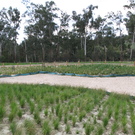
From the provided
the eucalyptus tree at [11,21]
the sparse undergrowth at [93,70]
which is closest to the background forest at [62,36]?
the eucalyptus tree at [11,21]

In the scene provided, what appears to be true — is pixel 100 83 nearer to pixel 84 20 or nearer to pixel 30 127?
pixel 30 127

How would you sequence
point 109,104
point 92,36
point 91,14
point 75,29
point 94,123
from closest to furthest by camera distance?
point 94,123 < point 109,104 < point 91,14 < point 75,29 < point 92,36

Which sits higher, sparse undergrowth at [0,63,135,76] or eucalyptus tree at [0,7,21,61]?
eucalyptus tree at [0,7,21,61]

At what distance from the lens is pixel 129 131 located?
8.01ft

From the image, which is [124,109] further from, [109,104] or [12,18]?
[12,18]

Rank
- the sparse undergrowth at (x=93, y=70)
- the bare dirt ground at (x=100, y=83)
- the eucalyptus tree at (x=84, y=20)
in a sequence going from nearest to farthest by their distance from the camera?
the bare dirt ground at (x=100, y=83)
the sparse undergrowth at (x=93, y=70)
the eucalyptus tree at (x=84, y=20)

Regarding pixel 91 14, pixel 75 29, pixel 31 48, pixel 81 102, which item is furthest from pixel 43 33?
pixel 81 102

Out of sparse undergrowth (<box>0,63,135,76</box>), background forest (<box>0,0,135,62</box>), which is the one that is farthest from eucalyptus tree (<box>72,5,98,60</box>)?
sparse undergrowth (<box>0,63,135,76</box>)

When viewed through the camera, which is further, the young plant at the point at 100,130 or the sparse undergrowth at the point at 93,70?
the sparse undergrowth at the point at 93,70

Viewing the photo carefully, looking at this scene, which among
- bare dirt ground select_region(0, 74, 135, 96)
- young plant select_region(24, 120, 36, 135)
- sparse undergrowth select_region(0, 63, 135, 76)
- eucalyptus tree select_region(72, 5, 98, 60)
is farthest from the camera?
eucalyptus tree select_region(72, 5, 98, 60)

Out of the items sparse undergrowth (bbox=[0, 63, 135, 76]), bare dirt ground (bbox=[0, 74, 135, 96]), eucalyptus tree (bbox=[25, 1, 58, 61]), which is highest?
eucalyptus tree (bbox=[25, 1, 58, 61])

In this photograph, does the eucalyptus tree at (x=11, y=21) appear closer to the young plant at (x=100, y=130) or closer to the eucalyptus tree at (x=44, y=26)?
the eucalyptus tree at (x=44, y=26)

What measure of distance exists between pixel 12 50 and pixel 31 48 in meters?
6.98

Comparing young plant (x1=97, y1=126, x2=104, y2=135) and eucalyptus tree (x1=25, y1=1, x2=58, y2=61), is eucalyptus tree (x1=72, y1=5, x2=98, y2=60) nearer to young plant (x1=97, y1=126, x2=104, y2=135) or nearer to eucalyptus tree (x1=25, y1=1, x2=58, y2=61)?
eucalyptus tree (x1=25, y1=1, x2=58, y2=61)
